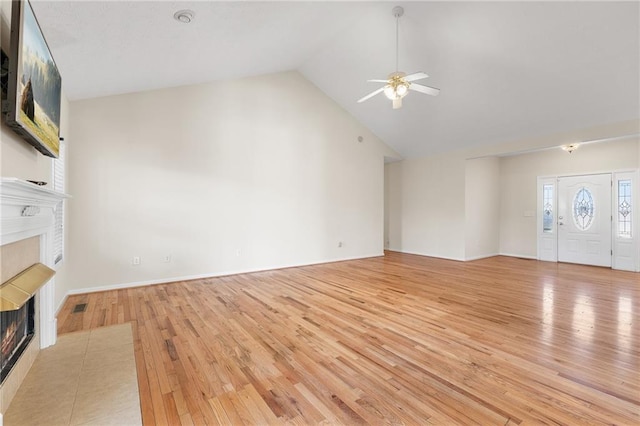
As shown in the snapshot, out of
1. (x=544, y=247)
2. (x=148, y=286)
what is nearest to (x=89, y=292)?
(x=148, y=286)

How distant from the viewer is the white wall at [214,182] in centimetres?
454

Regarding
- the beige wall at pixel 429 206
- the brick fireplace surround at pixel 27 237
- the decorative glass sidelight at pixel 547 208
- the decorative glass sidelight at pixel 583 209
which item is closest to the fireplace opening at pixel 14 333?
the brick fireplace surround at pixel 27 237

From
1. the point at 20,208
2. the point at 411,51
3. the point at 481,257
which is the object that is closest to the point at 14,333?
the point at 20,208

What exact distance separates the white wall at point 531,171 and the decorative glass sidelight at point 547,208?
19 cm

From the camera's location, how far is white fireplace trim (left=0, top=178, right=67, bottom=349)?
5.36ft

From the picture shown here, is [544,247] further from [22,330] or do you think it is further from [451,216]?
[22,330]

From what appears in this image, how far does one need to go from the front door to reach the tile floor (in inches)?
342

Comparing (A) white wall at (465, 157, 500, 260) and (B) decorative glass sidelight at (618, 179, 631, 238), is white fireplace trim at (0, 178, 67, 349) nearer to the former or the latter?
(A) white wall at (465, 157, 500, 260)

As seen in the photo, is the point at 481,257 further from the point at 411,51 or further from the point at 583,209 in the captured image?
the point at 411,51

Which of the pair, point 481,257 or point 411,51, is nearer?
point 411,51

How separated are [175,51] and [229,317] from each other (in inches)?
131

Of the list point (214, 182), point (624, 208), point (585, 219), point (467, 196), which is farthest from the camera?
point (467, 196)

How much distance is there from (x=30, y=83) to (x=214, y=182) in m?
3.51

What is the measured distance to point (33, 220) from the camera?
2170 mm
